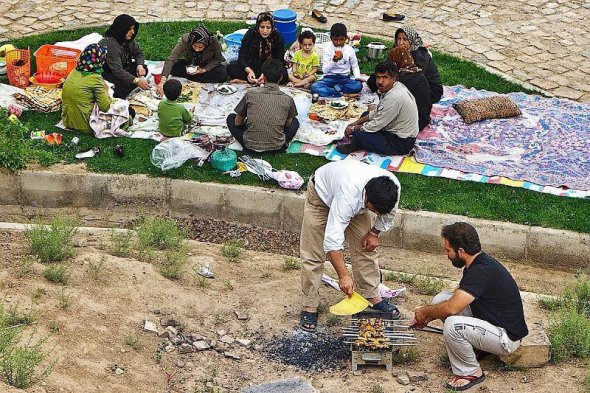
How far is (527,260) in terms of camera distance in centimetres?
966

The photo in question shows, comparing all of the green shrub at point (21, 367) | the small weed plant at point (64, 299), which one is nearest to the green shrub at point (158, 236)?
the small weed plant at point (64, 299)

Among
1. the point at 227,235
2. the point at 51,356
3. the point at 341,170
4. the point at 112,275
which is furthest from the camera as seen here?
the point at 227,235

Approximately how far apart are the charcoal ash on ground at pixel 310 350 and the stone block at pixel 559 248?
2784 mm

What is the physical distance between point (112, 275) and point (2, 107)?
407cm

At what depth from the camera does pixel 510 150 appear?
11.2 meters

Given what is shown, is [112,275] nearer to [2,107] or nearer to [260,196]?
[260,196]

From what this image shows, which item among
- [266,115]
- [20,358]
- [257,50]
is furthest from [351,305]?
[257,50]

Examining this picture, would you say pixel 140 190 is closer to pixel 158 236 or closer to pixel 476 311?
pixel 158 236

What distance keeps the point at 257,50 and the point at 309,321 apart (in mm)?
5427

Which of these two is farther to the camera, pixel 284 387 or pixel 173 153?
pixel 173 153

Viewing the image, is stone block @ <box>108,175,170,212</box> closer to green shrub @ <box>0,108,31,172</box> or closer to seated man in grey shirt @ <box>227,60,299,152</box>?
green shrub @ <box>0,108,31,172</box>

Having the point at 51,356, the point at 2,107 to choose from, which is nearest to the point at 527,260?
the point at 51,356

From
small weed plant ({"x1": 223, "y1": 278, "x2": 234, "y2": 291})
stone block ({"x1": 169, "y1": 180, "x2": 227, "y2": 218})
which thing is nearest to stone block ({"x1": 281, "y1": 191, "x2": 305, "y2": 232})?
stone block ({"x1": 169, "y1": 180, "x2": 227, "y2": 218})

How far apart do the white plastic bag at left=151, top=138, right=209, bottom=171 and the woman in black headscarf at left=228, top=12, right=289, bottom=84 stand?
2.10m
